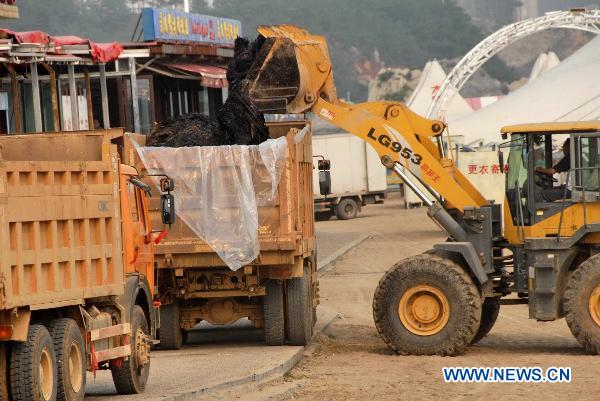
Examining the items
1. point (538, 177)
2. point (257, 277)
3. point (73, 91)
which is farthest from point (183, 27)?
point (538, 177)

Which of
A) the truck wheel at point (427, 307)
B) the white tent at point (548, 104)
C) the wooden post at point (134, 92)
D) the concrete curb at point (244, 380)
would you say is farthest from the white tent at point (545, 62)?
the concrete curb at point (244, 380)

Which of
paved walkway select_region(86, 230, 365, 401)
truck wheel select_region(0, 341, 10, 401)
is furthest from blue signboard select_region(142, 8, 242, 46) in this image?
truck wheel select_region(0, 341, 10, 401)

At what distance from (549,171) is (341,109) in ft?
9.95

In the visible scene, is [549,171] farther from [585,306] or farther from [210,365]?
[210,365]

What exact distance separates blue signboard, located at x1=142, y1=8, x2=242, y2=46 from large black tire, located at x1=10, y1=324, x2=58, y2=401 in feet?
83.3

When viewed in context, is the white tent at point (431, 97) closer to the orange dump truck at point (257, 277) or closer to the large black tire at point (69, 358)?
the orange dump truck at point (257, 277)

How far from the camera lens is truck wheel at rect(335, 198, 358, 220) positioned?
49.5m

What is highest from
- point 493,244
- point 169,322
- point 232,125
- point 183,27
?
point 183,27

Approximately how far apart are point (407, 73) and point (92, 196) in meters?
124

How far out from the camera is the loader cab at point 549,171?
55.6 feet

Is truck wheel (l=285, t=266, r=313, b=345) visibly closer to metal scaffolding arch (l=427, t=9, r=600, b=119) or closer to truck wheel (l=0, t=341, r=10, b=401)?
truck wheel (l=0, t=341, r=10, b=401)

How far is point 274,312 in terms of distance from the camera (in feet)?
56.6

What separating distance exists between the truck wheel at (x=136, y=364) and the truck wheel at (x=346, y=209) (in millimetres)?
35570

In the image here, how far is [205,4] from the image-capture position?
182 m
